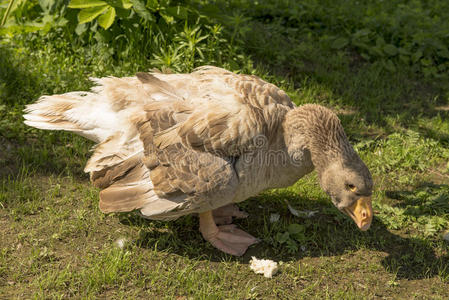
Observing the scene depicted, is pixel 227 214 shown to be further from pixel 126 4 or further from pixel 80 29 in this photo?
pixel 80 29

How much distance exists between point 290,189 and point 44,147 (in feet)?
8.87

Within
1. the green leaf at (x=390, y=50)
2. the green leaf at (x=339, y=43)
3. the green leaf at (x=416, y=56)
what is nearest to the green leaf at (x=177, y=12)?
the green leaf at (x=339, y=43)

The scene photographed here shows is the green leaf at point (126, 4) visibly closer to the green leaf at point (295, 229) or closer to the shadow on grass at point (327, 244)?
the shadow on grass at point (327, 244)

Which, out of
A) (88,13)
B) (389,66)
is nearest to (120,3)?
(88,13)

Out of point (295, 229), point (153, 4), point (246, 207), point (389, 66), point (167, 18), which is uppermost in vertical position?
point (153, 4)

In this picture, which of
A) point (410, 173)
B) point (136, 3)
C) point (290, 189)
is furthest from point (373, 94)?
point (136, 3)

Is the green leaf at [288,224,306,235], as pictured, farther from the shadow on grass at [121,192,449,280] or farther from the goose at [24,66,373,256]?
the goose at [24,66,373,256]

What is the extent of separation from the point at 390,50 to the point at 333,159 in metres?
4.33

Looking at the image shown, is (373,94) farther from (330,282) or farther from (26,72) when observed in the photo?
(26,72)

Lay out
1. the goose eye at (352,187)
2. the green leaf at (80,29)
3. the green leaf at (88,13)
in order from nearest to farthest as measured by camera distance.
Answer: the goose eye at (352,187), the green leaf at (88,13), the green leaf at (80,29)

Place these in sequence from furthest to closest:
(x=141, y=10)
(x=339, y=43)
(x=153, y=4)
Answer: (x=339, y=43), (x=153, y=4), (x=141, y=10)

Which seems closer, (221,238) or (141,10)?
(221,238)

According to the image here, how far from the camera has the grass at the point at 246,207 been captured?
428cm

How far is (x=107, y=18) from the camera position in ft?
19.7
